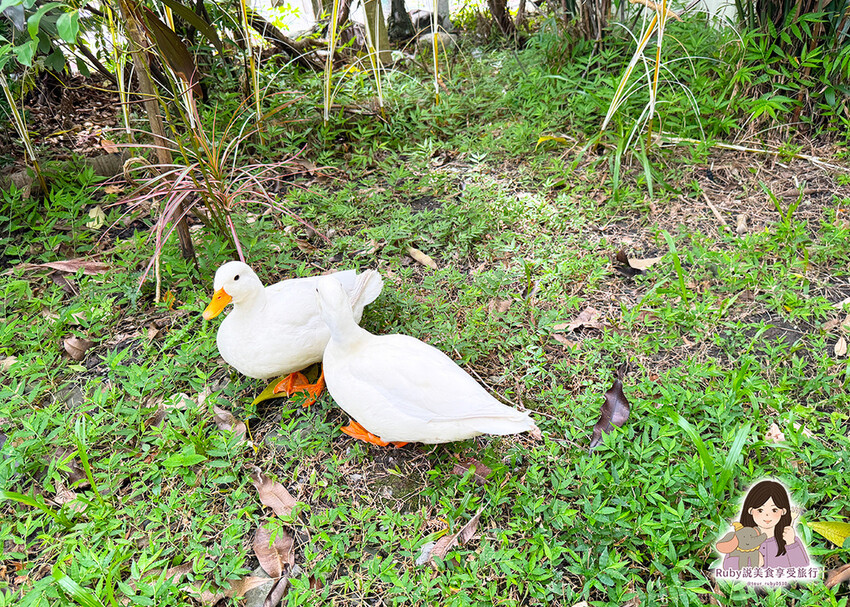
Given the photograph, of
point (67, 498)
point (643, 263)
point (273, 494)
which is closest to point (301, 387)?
point (273, 494)

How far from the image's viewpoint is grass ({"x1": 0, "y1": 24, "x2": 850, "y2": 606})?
5.35 feet

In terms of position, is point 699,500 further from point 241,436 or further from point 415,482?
point 241,436

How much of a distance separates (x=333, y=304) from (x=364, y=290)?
15.3 inches

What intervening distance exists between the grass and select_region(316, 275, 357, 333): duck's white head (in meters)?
0.46

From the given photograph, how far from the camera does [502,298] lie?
2527 millimetres

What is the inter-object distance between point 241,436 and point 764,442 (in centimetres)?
181

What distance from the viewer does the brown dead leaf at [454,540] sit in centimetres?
168

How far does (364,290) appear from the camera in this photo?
221 cm

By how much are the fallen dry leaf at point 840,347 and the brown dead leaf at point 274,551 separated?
215cm

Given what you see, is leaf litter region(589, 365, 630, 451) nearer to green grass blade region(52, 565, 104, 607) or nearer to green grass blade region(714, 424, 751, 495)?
green grass blade region(714, 424, 751, 495)

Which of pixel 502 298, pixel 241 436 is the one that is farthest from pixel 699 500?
pixel 241 436

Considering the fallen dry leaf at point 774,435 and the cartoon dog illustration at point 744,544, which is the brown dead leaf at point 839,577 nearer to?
the cartoon dog illustration at point 744,544

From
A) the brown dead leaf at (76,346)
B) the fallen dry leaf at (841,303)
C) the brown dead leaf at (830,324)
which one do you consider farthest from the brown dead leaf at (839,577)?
the brown dead leaf at (76,346)

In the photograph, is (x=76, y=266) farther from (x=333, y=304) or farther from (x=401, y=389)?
(x=401, y=389)
